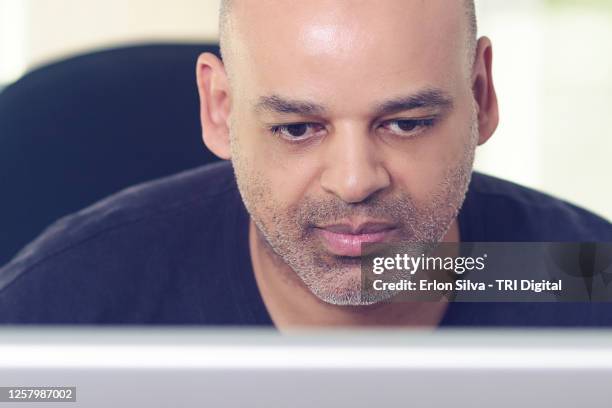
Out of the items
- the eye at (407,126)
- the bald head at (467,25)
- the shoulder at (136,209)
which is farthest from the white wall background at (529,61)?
the shoulder at (136,209)

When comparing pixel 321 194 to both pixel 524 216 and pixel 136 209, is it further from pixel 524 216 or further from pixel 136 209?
pixel 136 209

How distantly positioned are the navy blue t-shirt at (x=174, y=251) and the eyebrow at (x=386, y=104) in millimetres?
124

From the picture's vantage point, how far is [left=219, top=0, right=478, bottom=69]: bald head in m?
0.65

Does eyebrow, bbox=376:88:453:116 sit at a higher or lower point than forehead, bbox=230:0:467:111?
lower

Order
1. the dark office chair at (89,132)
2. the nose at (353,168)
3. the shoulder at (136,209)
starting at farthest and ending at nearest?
1. the dark office chair at (89,132)
2. the shoulder at (136,209)
3. the nose at (353,168)

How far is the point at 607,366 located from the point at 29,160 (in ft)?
2.84

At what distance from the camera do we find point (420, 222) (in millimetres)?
541

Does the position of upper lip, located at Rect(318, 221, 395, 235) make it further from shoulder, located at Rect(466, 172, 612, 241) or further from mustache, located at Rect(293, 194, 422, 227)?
shoulder, located at Rect(466, 172, 612, 241)

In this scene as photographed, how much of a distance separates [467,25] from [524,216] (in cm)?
20

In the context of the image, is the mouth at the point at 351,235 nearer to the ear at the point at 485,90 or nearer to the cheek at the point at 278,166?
the cheek at the point at 278,166

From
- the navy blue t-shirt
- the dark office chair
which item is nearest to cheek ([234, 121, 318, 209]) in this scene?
the navy blue t-shirt

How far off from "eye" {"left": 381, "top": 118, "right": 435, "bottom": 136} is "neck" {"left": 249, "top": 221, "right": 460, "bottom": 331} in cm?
9

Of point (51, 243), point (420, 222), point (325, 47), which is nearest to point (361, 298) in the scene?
point (420, 222)

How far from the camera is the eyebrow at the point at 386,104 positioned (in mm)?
549
